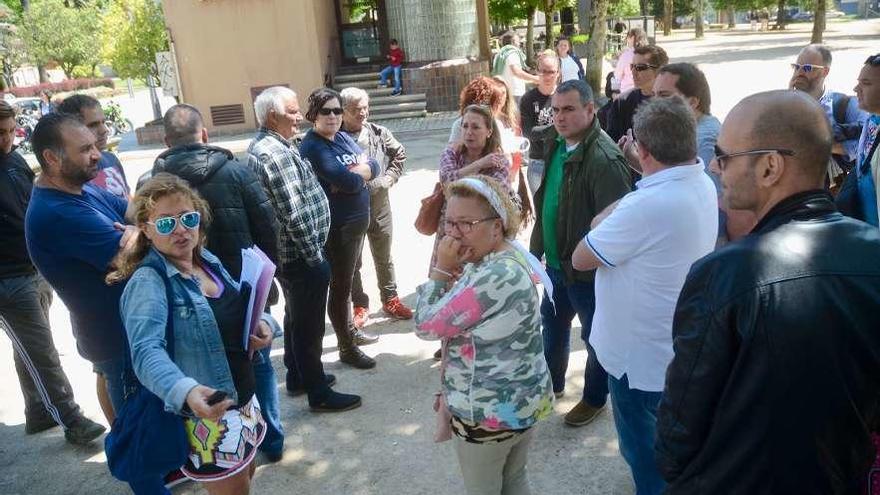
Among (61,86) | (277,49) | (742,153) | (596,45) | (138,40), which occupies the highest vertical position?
(138,40)

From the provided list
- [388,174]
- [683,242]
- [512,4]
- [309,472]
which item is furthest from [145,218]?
[512,4]

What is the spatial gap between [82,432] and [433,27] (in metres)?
14.7

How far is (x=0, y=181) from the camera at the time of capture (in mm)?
3920

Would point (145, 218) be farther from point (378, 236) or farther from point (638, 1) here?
point (638, 1)

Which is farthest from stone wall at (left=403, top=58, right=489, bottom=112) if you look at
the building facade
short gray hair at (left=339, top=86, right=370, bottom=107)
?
short gray hair at (left=339, top=86, right=370, bottom=107)

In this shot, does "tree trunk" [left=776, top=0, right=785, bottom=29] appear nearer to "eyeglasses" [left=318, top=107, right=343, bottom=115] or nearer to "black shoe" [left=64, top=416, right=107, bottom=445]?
"eyeglasses" [left=318, top=107, right=343, bottom=115]

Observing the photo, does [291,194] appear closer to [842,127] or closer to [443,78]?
[842,127]

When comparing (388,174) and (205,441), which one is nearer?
(205,441)

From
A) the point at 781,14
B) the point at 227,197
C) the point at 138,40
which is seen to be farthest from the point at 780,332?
the point at 781,14

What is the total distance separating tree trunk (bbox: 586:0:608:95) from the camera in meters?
14.8

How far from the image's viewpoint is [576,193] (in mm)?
3494

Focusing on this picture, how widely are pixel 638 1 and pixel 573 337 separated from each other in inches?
2158

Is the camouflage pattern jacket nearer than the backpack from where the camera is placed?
Yes

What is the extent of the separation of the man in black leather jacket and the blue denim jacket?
829 mm
